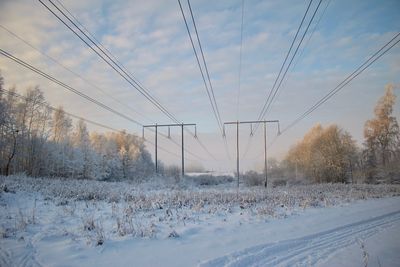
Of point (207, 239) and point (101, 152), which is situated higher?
point (101, 152)

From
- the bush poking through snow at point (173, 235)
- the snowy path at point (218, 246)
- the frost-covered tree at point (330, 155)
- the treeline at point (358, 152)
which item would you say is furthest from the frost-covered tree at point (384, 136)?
the bush poking through snow at point (173, 235)

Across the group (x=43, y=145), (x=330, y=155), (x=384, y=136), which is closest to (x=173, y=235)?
(x=43, y=145)

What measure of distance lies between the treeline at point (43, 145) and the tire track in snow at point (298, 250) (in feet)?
104

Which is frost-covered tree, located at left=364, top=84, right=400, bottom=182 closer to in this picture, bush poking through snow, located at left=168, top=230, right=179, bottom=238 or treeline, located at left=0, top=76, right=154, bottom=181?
A: treeline, located at left=0, top=76, right=154, bottom=181

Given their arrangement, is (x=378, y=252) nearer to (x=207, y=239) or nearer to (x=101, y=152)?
(x=207, y=239)

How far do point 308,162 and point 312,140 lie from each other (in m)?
5.36

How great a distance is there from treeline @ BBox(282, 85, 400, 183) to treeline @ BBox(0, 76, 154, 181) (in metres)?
35.0

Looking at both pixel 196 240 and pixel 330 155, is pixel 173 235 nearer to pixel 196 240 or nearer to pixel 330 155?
pixel 196 240

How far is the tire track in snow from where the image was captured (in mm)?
5102

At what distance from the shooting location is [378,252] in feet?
19.1

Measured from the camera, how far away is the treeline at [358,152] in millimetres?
45531

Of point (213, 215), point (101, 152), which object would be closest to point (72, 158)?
point (101, 152)

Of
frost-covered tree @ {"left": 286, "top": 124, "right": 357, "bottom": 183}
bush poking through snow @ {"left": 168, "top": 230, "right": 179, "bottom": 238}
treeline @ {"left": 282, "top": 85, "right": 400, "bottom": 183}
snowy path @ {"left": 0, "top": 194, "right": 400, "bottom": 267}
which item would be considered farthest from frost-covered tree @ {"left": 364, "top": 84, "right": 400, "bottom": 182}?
bush poking through snow @ {"left": 168, "top": 230, "right": 179, "bottom": 238}

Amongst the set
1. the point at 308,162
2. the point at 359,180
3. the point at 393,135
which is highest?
the point at 393,135
